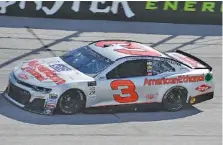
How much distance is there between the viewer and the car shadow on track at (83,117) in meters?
12.6

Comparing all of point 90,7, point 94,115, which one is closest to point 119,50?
point 94,115

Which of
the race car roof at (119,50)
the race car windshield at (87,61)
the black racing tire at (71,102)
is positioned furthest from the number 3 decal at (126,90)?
the black racing tire at (71,102)

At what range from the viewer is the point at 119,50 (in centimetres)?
1399

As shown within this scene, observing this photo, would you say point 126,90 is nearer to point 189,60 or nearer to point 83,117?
point 83,117

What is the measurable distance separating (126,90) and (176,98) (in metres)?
1.34

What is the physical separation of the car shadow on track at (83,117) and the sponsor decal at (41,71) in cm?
73

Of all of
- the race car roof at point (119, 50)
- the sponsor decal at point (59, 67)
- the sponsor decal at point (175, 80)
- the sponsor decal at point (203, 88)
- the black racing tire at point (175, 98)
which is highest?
the race car roof at point (119, 50)

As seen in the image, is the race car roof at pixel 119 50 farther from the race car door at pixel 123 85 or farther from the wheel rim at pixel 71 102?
the wheel rim at pixel 71 102

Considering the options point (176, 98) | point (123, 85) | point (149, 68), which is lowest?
point (176, 98)

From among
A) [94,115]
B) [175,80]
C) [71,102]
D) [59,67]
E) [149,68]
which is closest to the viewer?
[71,102]

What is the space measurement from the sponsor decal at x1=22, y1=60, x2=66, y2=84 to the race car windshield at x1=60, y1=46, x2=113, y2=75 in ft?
2.15

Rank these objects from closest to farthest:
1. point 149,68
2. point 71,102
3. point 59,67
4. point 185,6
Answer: point 71,102 < point 59,67 < point 149,68 < point 185,6

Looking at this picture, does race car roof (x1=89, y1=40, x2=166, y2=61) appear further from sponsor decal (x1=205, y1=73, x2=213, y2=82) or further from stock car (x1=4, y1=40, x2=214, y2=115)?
sponsor decal (x1=205, y1=73, x2=213, y2=82)

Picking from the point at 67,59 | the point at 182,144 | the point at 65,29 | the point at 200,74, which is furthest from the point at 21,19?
the point at 182,144
